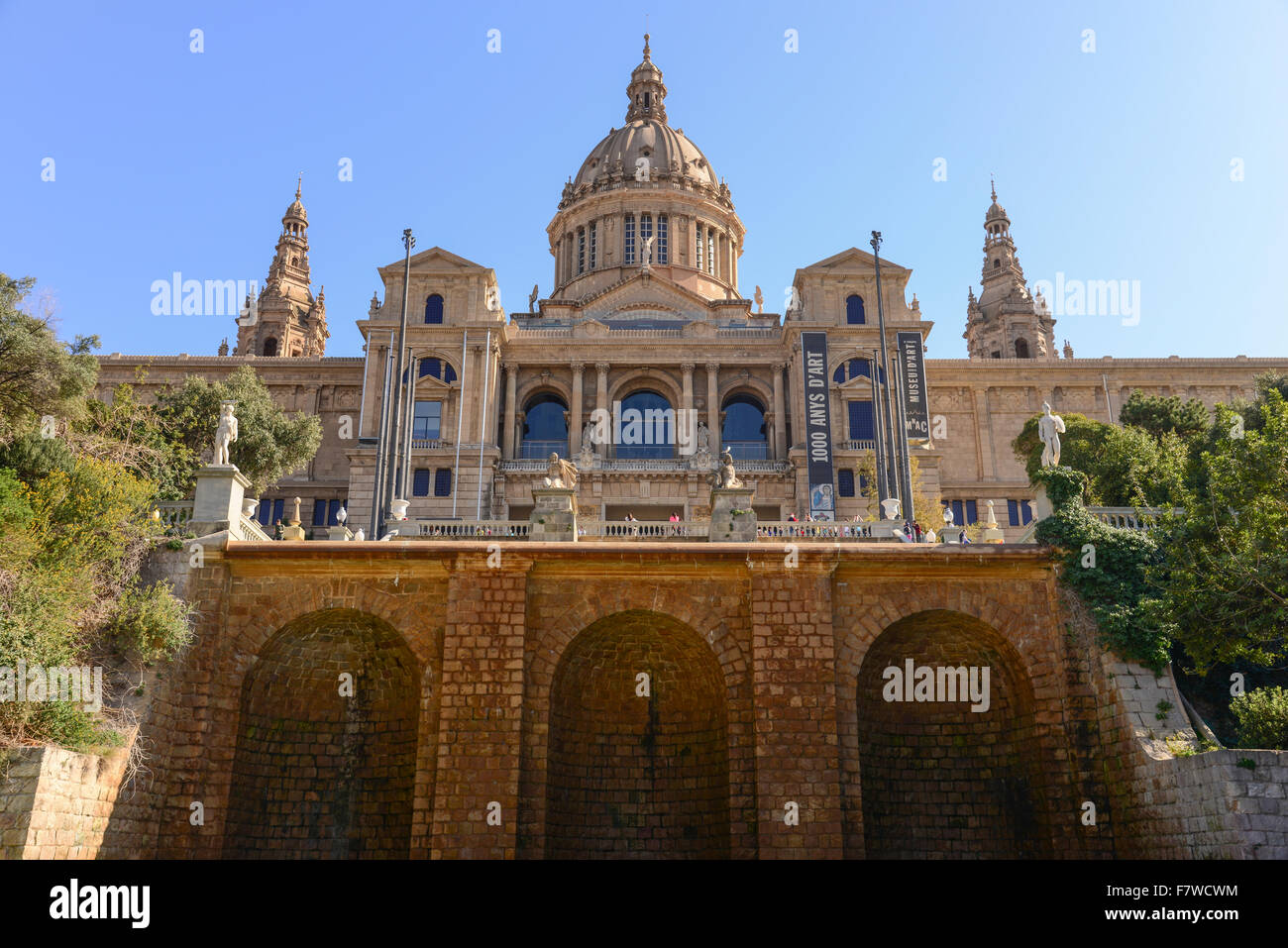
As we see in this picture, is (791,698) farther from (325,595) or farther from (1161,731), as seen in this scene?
(325,595)

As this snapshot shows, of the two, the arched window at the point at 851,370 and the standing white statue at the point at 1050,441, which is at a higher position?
the arched window at the point at 851,370

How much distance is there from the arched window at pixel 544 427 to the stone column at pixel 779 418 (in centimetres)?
1084

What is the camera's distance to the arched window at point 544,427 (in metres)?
53.3

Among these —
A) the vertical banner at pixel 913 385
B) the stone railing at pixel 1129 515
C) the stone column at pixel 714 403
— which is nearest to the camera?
the stone railing at pixel 1129 515

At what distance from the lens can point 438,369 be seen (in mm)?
51812

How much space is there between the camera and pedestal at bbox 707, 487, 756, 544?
23.9 meters

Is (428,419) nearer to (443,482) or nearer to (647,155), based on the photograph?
(443,482)

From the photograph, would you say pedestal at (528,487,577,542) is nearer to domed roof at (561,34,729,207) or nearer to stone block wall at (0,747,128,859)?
stone block wall at (0,747,128,859)

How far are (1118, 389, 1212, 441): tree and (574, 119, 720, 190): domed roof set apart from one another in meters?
33.5

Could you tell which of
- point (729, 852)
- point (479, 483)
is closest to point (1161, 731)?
point (729, 852)

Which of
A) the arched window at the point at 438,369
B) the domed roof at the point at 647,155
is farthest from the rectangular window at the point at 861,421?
the domed roof at the point at 647,155

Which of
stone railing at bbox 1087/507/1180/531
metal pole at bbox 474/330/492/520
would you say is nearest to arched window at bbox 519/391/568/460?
metal pole at bbox 474/330/492/520

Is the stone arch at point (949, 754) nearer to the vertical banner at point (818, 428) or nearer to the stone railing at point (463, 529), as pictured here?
the stone railing at point (463, 529)
